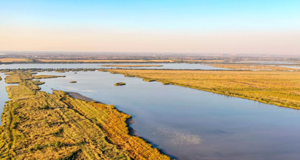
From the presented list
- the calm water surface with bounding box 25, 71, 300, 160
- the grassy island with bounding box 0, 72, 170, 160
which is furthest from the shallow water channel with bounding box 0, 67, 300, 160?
the grassy island with bounding box 0, 72, 170, 160

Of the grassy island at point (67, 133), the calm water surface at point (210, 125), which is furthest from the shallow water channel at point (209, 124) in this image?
the grassy island at point (67, 133)

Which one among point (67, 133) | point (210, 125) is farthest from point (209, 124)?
point (67, 133)

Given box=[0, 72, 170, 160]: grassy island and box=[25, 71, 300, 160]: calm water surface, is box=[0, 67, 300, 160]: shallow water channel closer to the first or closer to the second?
box=[25, 71, 300, 160]: calm water surface

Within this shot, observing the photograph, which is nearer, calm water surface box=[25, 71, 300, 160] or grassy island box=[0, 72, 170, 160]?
grassy island box=[0, 72, 170, 160]

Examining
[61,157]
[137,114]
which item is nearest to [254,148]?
[137,114]

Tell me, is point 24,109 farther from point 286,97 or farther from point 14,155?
point 286,97
